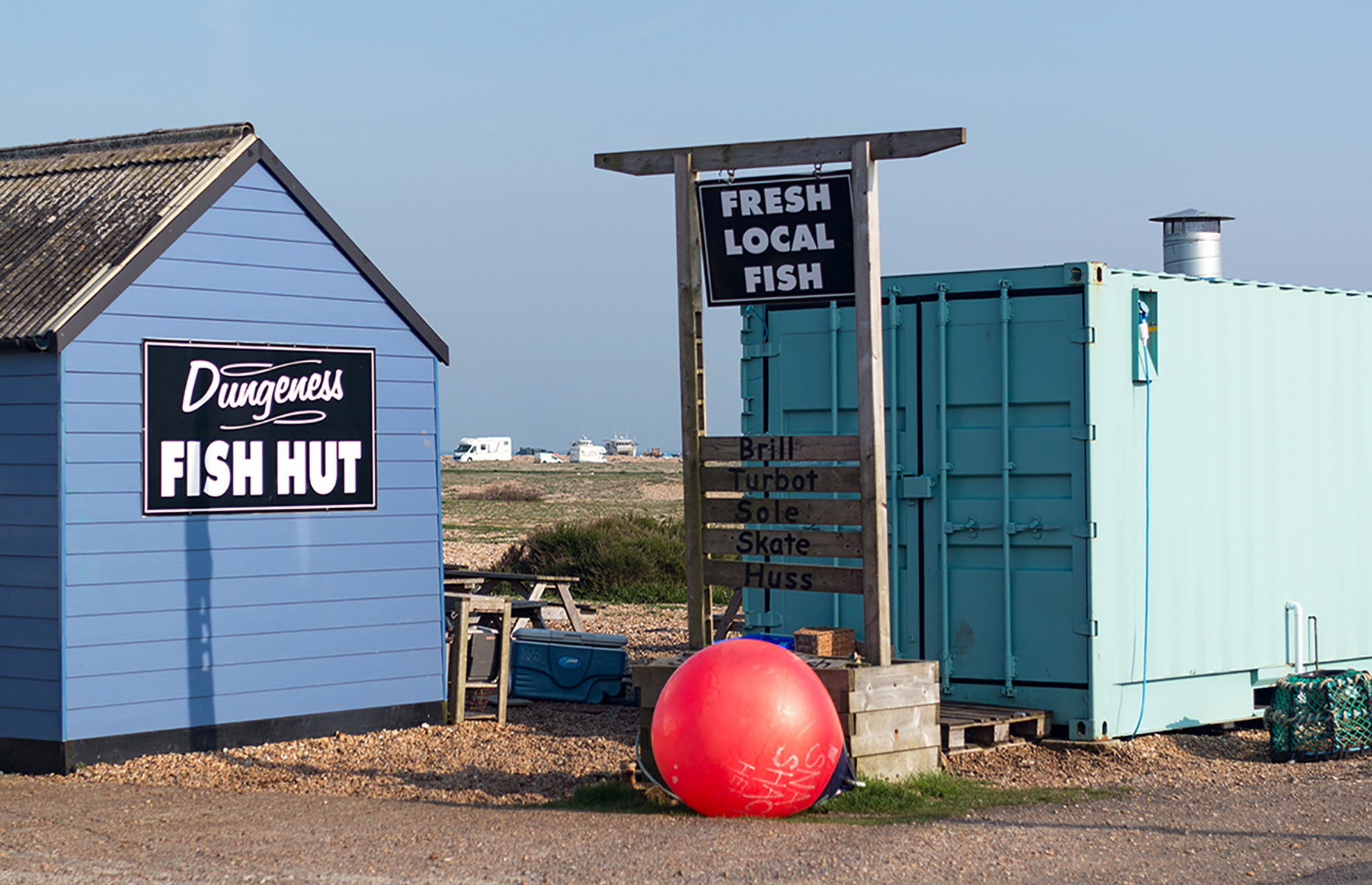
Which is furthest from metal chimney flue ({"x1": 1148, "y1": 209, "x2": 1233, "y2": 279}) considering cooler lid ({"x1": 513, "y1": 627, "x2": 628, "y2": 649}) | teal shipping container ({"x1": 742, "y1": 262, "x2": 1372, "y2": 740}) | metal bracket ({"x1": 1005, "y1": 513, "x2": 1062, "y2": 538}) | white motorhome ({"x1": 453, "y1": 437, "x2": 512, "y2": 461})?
white motorhome ({"x1": 453, "y1": 437, "x2": 512, "y2": 461})

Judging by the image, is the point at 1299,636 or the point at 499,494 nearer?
the point at 1299,636

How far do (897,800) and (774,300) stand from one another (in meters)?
3.17

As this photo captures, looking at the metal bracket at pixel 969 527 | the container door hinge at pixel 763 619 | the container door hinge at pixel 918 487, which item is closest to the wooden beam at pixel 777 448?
the container door hinge at pixel 918 487

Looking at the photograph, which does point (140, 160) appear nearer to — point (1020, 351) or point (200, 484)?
point (200, 484)

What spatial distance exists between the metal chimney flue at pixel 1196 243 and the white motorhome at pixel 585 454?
129m

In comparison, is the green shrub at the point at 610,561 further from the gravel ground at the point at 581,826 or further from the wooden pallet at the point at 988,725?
the wooden pallet at the point at 988,725

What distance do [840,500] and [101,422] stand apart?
16.8 ft

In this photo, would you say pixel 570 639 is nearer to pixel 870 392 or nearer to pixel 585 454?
pixel 870 392

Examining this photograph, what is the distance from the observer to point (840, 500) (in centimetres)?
969

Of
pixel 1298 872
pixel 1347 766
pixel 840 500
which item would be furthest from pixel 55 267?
pixel 1347 766

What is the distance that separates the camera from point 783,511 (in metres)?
9.88

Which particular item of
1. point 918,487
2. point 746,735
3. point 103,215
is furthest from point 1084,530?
point 103,215

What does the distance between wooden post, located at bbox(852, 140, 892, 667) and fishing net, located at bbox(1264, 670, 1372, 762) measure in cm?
342

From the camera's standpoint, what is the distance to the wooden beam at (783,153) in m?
9.32
